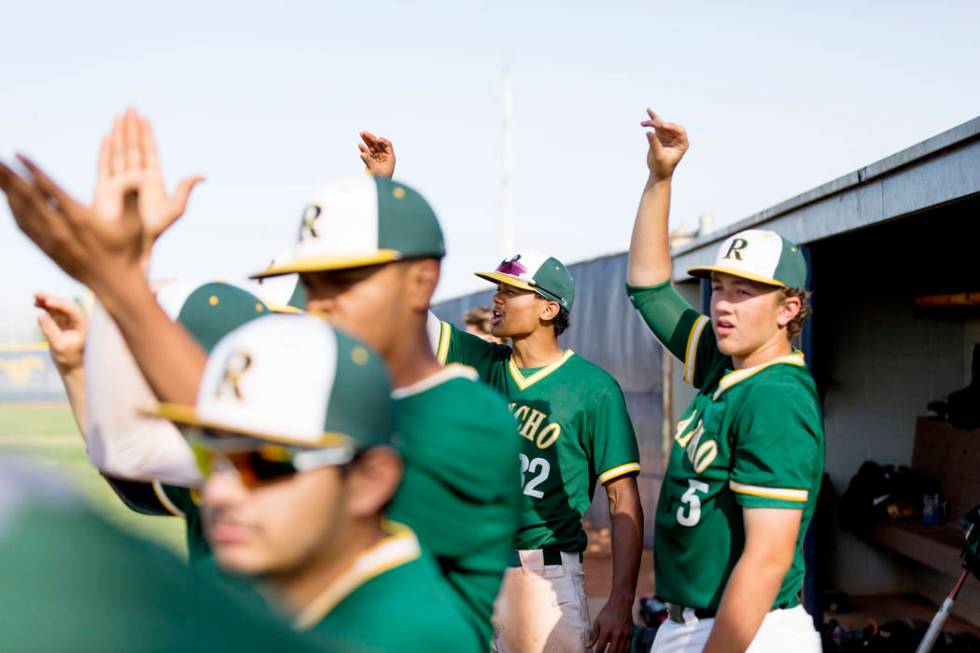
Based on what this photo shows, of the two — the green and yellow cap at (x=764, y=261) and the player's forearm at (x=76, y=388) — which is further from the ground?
the green and yellow cap at (x=764, y=261)

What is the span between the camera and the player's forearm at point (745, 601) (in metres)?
2.47

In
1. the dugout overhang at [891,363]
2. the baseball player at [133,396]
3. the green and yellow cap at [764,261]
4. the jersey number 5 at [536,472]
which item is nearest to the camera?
the baseball player at [133,396]

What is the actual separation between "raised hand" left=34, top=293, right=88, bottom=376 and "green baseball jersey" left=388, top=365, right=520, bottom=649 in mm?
585

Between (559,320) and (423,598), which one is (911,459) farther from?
(423,598)

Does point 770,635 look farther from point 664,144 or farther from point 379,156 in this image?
point 379,156

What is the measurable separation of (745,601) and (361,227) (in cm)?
145

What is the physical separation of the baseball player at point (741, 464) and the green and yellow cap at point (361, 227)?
127cm

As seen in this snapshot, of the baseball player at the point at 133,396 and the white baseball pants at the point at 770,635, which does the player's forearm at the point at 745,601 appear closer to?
the white baseball pants at the point at 770,635

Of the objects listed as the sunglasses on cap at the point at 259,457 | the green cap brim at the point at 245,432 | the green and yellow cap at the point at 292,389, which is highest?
the green and yellow cap at the point at 292,389

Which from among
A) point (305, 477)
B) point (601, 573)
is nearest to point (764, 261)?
point (305, 477)

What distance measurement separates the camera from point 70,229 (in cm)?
128

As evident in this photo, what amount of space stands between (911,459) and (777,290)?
5.88m

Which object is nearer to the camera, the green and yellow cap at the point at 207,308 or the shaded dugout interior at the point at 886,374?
the green and yellow cap at the point at 207,308

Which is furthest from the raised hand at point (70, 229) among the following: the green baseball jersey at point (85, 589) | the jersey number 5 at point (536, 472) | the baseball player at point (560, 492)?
the jersey number 5 at point (536, 472)
